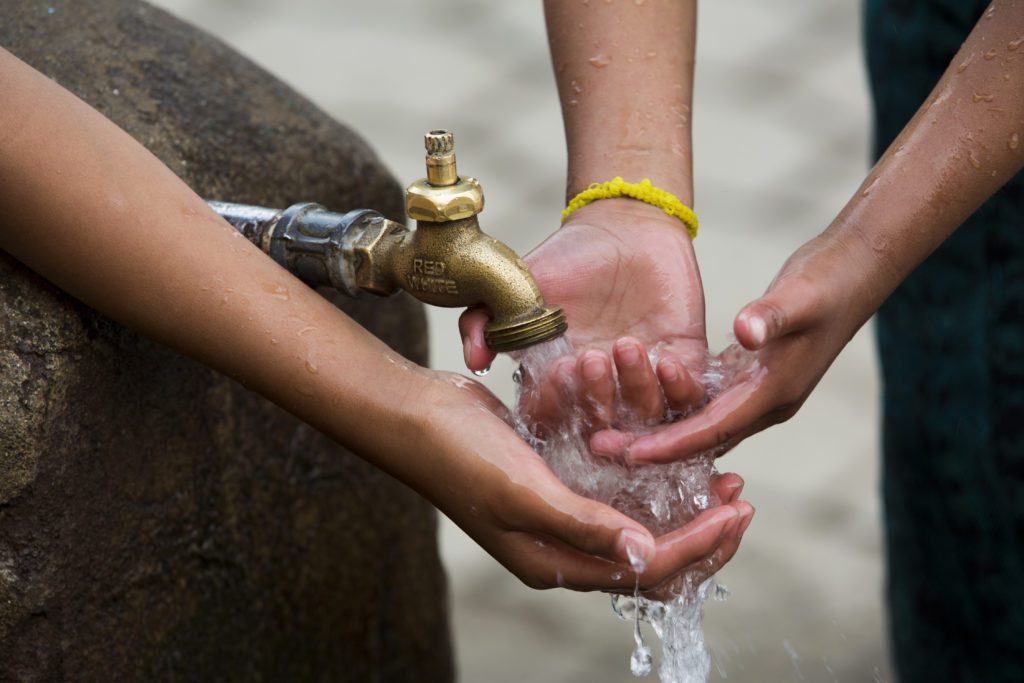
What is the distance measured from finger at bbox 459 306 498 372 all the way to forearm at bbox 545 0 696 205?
1.05 feet

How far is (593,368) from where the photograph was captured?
1.37 meters

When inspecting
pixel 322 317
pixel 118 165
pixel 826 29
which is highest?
pixel 826 29

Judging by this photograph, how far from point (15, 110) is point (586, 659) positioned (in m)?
1.71

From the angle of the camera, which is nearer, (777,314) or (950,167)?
(777,314)

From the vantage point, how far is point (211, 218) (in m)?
1.37

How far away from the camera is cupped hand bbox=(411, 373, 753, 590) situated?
1.23 m

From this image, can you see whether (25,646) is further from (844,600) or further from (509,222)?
(509,222)

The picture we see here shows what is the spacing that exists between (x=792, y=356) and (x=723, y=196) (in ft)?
8.42

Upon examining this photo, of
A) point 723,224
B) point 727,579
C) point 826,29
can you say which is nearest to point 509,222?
point 723,224

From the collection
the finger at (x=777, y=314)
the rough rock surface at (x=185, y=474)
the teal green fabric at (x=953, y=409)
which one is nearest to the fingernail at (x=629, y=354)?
the finger at (x=777, y=314)

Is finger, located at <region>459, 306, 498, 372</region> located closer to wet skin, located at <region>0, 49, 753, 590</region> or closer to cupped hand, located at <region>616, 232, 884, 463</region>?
wet skin, located at <region>0, 49, 753, 590</region>

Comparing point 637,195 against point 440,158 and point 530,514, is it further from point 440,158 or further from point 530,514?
point 530,514

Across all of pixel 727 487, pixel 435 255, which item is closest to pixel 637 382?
pixel 727 487

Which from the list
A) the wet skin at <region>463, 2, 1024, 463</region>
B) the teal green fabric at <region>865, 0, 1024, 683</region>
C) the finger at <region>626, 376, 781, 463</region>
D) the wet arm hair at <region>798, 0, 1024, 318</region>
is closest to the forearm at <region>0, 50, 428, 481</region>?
the wet skin at <region>463, 2, 1024, 463</region>
